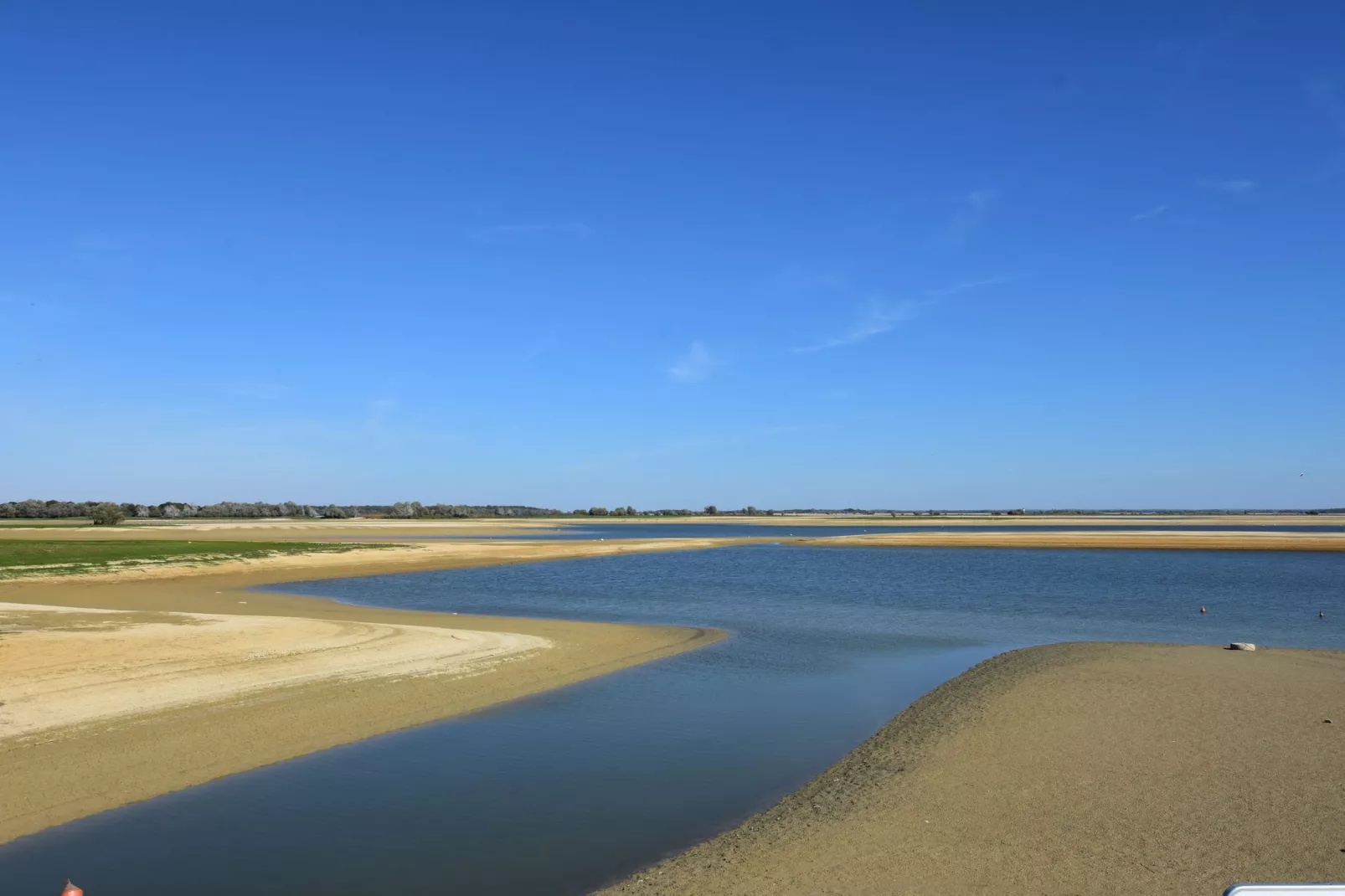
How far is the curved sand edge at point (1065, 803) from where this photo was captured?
343 inches

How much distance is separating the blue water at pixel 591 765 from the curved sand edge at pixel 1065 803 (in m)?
1.25

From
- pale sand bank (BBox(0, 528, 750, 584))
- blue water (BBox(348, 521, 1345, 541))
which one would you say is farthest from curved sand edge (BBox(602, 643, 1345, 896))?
blue water (BBox(348, 521, 1345, 541))

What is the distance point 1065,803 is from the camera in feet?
35.3

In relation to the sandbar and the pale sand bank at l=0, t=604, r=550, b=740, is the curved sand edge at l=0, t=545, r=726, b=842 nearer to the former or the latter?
the pale sand bank at l=0, t=604, r=550, b=740

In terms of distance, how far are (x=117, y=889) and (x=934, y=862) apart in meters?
8.64

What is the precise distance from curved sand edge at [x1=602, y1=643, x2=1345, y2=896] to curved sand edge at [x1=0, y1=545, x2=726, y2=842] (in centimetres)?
768

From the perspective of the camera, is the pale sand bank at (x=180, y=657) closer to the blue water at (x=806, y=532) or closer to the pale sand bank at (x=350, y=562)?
the pale sand bank at (x=350, y=562)

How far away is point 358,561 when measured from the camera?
184 feet

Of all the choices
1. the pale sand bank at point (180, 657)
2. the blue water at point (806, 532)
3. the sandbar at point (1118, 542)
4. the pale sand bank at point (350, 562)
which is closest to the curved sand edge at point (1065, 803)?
the pale sand bank at point (180, 657)

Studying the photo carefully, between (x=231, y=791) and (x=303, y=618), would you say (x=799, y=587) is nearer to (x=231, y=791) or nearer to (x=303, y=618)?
(x=303, y=618)

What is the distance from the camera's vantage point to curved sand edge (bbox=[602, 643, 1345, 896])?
8711 millimetres

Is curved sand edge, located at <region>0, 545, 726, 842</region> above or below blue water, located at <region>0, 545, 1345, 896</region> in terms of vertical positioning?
above

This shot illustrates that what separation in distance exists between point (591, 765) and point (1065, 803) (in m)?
7.00

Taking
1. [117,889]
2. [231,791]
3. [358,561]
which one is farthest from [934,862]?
[358,561]
